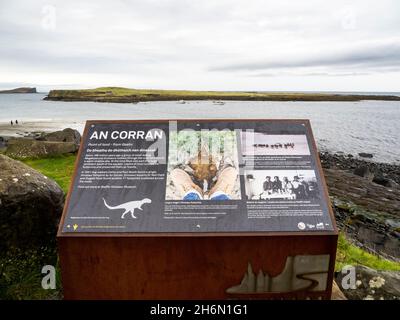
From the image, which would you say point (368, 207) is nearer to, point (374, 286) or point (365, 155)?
point (374, 286)

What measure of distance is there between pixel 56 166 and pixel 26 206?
12579 millimetres

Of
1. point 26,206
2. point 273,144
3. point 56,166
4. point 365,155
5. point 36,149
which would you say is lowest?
point 365,155

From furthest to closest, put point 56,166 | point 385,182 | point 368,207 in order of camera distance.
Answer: point 385,182, point 368,207, point 56,166

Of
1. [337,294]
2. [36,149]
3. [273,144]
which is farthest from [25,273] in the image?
[36,149]

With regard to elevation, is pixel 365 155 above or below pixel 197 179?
below

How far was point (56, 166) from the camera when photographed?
1744cm

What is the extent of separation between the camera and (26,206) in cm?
554

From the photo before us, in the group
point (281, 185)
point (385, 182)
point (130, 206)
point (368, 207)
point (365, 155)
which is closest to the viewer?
point (130, 206)

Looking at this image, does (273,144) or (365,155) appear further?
(365,155)

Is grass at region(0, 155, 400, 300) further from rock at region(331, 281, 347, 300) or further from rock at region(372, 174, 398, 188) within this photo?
rock at region(372, 174, 398, 188)

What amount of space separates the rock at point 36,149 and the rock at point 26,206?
14576 millimetres
